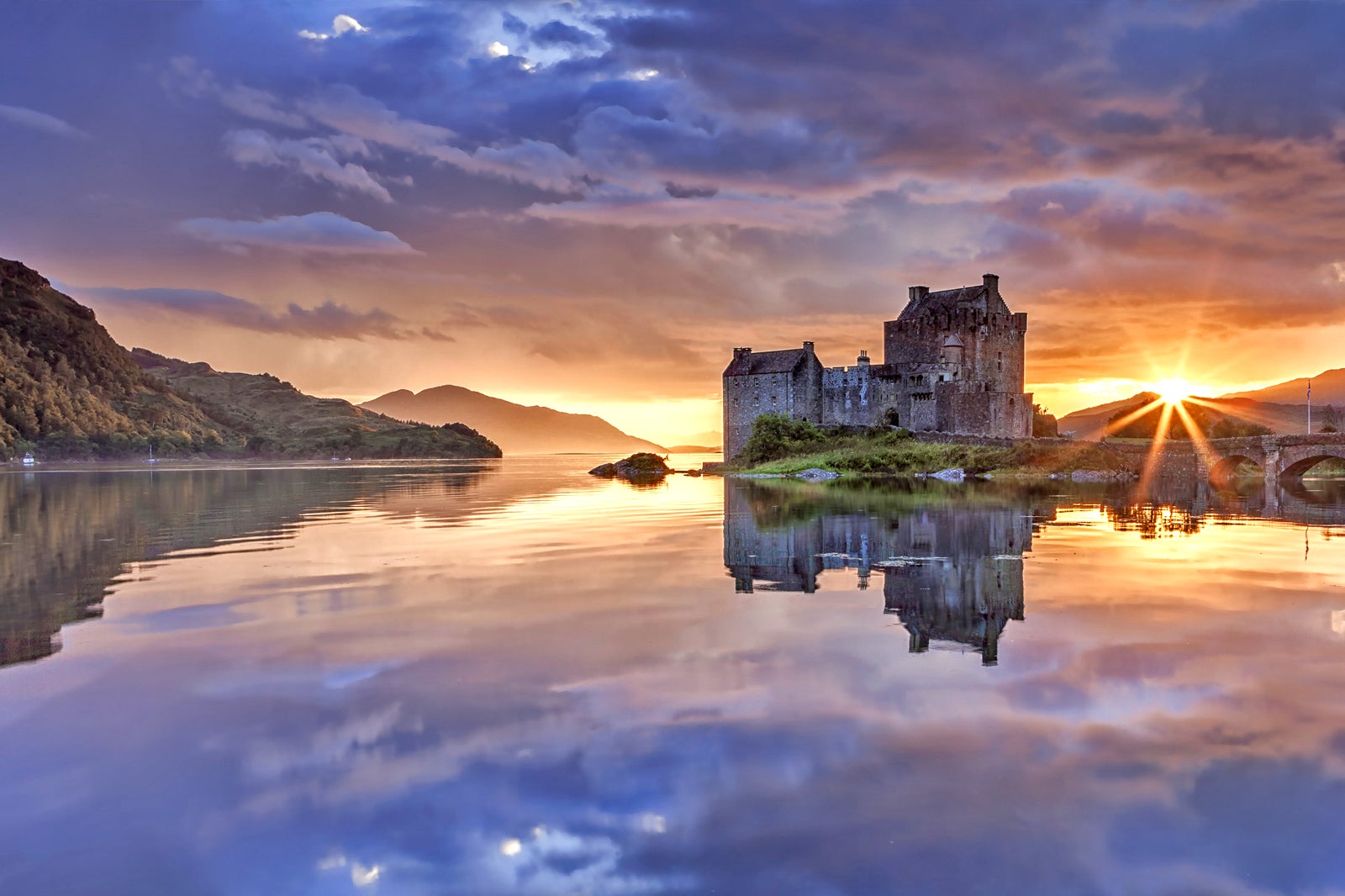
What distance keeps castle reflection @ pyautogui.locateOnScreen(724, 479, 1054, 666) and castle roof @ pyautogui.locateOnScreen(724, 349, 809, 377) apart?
4797 centimetres

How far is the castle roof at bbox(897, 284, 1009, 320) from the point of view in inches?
3285

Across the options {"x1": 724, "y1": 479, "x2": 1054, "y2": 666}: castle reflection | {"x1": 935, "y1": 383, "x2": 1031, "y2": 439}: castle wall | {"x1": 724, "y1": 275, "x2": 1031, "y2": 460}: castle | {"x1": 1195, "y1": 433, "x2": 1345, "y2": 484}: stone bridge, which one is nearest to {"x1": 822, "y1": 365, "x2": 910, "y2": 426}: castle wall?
{"x1": 724, "y1": 275, "x2": 1031, "y2": 460}: castle

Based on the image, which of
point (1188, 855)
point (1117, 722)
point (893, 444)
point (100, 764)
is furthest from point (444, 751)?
point (893, 444)

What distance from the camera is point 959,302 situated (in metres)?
83.4

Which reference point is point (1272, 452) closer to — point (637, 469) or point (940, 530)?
point (637, 469)

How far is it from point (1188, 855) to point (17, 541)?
27424 mm

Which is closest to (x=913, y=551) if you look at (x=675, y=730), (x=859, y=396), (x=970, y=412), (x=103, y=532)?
(x=675, y=730)

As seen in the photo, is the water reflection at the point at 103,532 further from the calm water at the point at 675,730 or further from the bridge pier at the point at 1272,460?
the bridge pier at the point at 1272,460

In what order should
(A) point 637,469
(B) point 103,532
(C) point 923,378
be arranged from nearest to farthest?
1. (B) point 103,532
2. (C) point 923,378
3. (A) point 637,469

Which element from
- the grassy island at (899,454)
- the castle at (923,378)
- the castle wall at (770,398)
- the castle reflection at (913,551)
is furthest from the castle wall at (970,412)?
the castle reflection at (913,551)

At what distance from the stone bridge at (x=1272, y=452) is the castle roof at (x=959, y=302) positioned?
81.7ft

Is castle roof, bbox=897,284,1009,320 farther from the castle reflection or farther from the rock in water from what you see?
the castle reflection

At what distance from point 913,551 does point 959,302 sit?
6957cm

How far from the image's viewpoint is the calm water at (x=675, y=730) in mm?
5516
